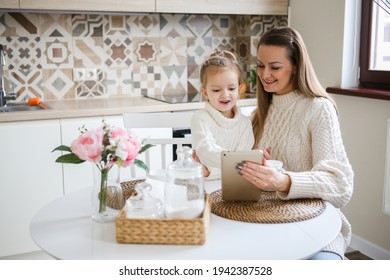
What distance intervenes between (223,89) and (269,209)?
46cm

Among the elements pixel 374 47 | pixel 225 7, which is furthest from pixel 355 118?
pixel 225 7

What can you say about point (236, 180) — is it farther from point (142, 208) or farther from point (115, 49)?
point (115, 49)

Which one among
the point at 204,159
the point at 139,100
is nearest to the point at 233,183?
the point at 204,159

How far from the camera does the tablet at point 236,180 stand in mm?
1294

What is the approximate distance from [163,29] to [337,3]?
1172mm

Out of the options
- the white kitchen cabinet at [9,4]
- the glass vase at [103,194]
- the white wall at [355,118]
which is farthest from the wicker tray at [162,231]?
the white kitchen cabinet at [9,4]

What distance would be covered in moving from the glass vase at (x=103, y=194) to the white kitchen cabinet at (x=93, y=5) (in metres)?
1.63

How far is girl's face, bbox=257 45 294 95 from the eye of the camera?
165cm

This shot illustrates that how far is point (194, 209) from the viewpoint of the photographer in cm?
114

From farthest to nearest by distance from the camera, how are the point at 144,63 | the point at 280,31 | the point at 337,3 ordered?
the point at 144,63 → the point at 337,3 → the point at 280,31

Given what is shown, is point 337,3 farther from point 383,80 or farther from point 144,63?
point 144,63

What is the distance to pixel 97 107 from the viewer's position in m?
2.69

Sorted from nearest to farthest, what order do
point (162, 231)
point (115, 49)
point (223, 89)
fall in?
point (162, 231)
point (223, 89)
point (115, 49)
